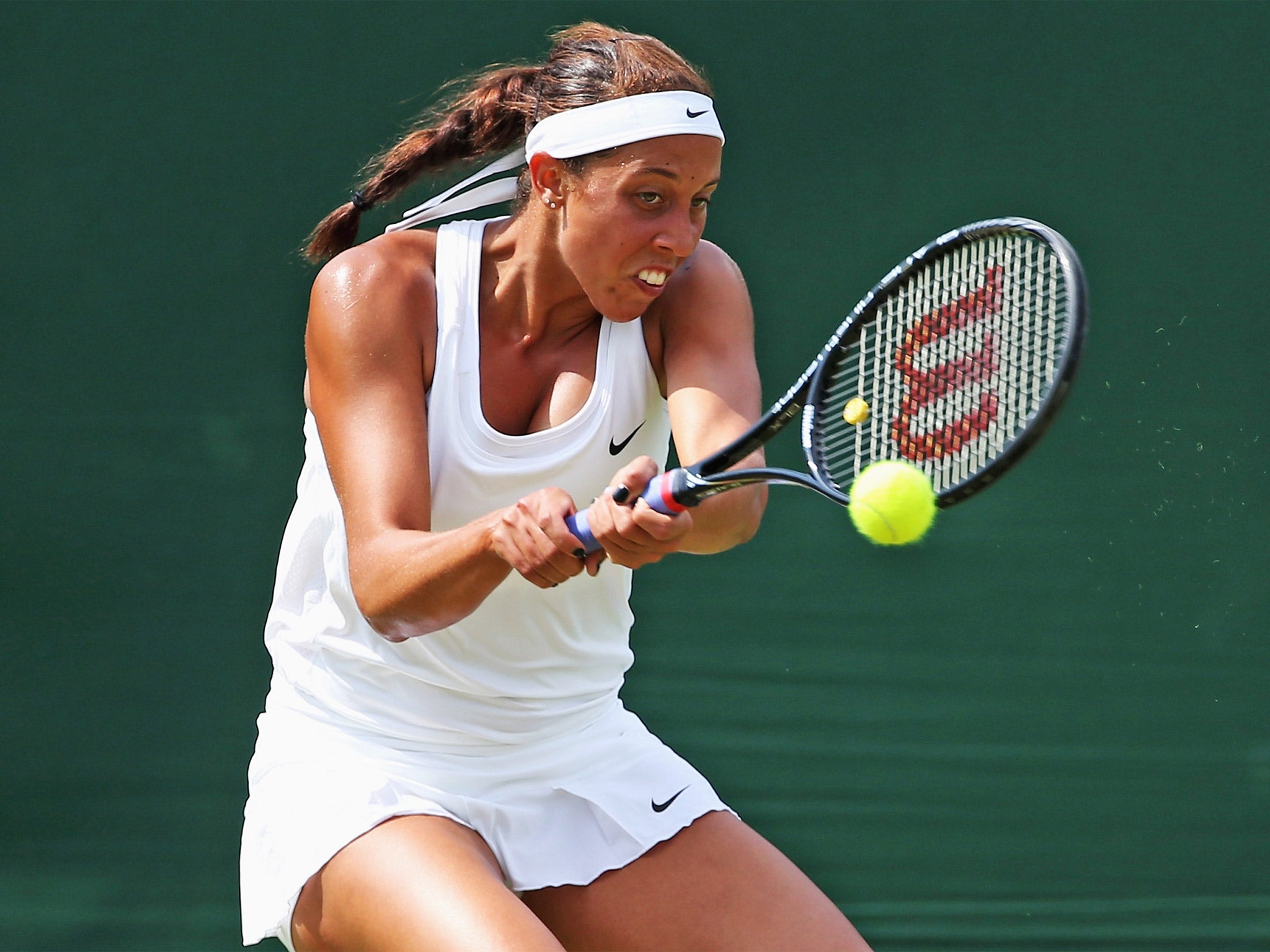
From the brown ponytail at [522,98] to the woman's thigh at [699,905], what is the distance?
737mm

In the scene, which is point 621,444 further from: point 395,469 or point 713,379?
point 395,469

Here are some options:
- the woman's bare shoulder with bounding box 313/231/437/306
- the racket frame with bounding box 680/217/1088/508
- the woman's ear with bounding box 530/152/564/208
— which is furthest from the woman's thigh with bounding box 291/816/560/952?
the woman's ear with bounding box 530/152/564/208

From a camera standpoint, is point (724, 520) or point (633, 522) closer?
point (633, 522)

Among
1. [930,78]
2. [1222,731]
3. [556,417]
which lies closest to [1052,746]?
[1222,731]

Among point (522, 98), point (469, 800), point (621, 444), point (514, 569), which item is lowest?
point (469, 800)

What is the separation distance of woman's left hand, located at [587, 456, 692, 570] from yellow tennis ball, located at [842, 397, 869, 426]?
0.20m

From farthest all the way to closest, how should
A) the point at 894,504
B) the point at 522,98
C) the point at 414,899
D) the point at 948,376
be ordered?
the point at 522,98 → the point at 948,376 → the point at 414,899 → the point at 894,504

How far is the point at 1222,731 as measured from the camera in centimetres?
268

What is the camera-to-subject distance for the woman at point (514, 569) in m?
1.57

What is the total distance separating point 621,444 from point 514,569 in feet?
0.75

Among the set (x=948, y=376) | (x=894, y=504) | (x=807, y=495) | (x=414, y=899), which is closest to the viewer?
(x=894, y=504)

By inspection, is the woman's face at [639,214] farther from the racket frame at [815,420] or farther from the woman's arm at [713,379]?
the racket frame at [815,420]

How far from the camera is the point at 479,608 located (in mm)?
1663

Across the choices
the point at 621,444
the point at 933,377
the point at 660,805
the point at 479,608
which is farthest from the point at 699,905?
the point at 933,377
